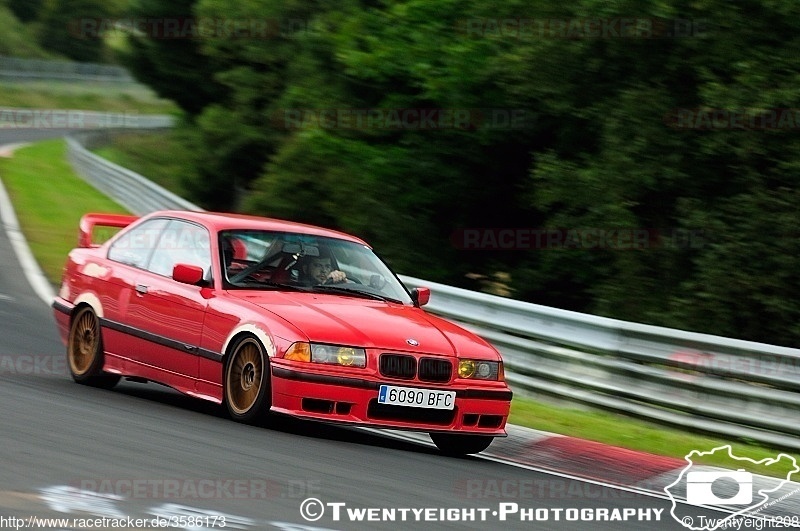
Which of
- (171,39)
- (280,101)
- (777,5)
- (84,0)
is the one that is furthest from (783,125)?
(84,0)

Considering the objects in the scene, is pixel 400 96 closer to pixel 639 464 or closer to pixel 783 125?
pixel 783 125

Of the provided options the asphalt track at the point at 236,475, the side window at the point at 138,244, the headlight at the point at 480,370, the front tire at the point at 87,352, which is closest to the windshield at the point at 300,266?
the side window at the point at 138,244

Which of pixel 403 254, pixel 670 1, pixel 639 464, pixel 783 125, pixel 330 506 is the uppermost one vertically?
pixel 670 1

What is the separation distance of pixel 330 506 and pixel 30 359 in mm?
5876

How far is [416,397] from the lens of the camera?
8766 millimetres

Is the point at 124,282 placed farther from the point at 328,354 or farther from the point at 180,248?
the point at 328,354

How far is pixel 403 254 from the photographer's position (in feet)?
77.5

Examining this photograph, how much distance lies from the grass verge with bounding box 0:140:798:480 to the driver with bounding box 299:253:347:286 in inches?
74.0

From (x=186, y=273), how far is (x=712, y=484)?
3.66 m

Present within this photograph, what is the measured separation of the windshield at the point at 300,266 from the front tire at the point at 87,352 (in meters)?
1.34

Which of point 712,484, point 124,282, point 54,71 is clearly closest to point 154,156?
point 54,71

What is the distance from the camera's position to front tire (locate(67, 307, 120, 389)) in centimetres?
1046

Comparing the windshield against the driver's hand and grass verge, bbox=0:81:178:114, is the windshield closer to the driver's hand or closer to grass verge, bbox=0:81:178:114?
the driver's hand

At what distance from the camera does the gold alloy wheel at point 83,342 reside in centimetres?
1052
